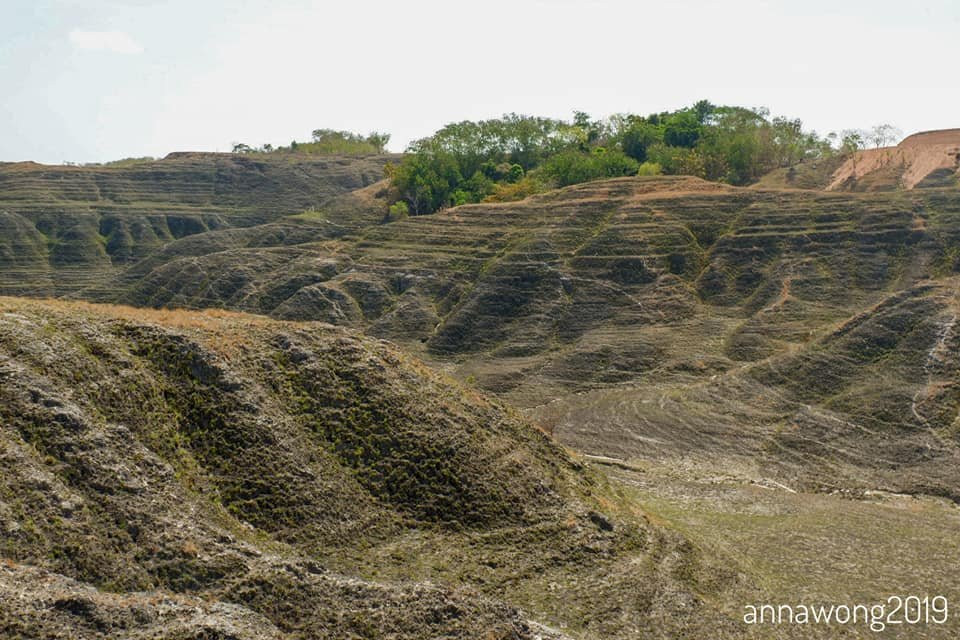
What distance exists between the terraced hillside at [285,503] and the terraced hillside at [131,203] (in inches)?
2949

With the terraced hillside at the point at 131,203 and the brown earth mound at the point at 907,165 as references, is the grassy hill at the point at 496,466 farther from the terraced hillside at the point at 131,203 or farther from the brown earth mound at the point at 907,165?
the terraced hillside at the point at 131,203

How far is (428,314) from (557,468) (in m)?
39.9

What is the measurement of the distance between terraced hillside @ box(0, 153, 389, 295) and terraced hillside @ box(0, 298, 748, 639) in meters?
74.9

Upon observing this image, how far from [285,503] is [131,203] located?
4395 inches

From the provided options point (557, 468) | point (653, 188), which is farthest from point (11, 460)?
point (653, 188)

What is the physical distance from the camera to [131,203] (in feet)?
396

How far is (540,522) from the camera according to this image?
24594mm

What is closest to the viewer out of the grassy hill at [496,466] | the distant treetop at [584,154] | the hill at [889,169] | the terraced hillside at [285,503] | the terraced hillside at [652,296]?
the terraced hillside at [285,503]

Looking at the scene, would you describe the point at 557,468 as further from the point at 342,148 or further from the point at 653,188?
the point at 342,148

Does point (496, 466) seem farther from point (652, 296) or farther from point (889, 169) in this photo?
point (889, 169)

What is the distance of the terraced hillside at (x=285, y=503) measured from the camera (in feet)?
58.2

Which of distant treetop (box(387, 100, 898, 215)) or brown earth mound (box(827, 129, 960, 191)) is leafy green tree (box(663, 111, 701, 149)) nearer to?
distant treetop (box(387, 100, 898, 215))

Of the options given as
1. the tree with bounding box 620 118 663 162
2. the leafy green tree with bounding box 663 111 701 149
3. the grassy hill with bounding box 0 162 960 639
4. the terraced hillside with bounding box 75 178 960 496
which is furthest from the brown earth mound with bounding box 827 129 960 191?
the tree with bounding box 620 118 663 162

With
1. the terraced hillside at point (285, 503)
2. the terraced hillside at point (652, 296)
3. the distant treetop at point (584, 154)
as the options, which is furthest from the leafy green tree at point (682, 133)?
the terraced hillside at point (285, 503)
